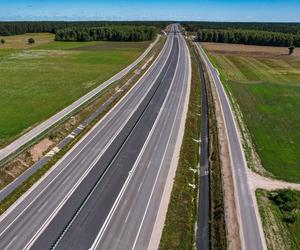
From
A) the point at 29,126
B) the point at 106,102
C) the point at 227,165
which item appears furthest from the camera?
the point at 106,102

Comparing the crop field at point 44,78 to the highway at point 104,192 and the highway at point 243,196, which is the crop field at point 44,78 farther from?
the highway at point 243,196

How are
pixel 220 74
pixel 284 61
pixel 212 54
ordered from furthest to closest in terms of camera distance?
1. pixel 212 54
2. pixel 284 61
3. pixel 220 74

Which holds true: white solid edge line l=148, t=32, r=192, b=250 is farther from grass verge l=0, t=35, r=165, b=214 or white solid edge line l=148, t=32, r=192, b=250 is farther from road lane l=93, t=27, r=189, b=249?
grass verge l=0, t=35, r=165, b=214

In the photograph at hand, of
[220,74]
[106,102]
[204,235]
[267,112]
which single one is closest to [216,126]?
[267,112]

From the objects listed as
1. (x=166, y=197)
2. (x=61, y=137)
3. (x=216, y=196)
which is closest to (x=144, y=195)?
(x=166, y=197)

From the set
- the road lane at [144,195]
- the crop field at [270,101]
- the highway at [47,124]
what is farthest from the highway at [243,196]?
the highway at [47,124]

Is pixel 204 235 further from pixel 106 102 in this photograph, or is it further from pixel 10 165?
pixel 106 102
